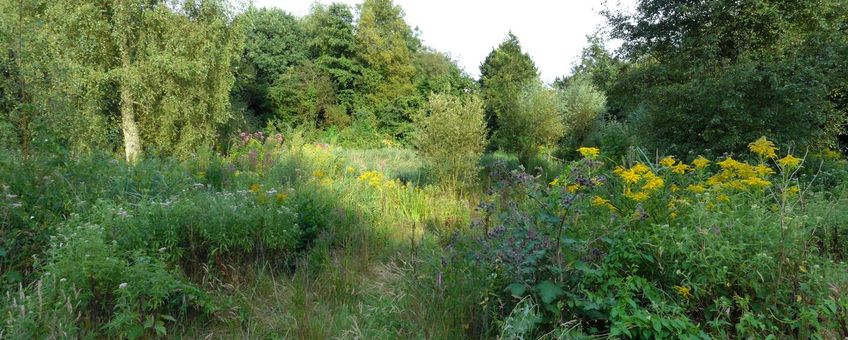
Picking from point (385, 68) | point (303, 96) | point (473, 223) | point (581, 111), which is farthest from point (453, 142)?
point (385, 68)

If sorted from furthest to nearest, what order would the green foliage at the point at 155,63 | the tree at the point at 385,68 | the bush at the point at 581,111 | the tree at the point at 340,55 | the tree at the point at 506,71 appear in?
the tree at the point at 340,55 → the tree at the point at 385,68 → the tree at the point at 506,71 → the bush at the point at 581,111 → the green foliage at the point at 155,63

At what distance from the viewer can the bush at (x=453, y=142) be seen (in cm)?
659

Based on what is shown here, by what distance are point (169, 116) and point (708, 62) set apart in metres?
10.2

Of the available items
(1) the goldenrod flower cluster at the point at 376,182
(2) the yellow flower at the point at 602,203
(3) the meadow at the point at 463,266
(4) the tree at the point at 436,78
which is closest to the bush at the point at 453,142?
(1) the goldenrod flower cluster at the point at 376,182

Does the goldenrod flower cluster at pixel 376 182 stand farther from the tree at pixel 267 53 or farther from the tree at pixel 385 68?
the tree at pixel 267 53

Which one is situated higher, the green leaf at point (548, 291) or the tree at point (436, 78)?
the tree at point (436, 78)

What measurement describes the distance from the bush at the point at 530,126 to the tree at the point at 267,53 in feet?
44.6

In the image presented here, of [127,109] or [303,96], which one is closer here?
[127,109]

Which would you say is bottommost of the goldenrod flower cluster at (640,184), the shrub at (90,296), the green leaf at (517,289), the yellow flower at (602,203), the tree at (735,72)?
the shrub at (90,296)

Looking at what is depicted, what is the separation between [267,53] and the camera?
2506 cm

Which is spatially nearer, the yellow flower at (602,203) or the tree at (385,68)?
the yellow flower at (602,203)

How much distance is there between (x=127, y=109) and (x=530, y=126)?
954 centimetres

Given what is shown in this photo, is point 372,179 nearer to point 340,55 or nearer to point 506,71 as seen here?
point 506,71

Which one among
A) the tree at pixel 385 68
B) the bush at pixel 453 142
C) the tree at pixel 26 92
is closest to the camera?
the tree at pixel 26 92
